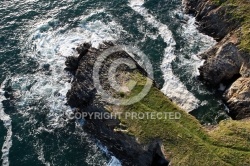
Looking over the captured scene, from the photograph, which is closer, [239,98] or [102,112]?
[102,112]

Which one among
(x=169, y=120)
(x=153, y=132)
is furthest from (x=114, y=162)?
(x=169, y=120)

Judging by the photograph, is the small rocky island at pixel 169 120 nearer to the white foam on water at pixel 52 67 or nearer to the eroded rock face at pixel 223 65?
the eroded rock face at pixel 223 65

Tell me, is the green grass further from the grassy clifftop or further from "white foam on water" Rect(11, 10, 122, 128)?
the grassy clifftop

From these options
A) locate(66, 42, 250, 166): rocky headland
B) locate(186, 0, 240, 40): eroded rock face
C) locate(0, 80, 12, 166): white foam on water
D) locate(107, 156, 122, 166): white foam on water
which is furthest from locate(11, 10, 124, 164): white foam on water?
locate(186, 0, 240, 40): eroded rock face

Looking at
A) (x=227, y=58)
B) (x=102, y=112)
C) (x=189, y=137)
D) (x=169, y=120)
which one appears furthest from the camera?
(x=227, y=58)

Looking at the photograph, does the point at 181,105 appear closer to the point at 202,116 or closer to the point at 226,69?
the point at 202,116

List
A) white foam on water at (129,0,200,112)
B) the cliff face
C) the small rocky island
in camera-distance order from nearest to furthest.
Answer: the small rocky island
the cliff face
white foam on water at (129,0,200,112)

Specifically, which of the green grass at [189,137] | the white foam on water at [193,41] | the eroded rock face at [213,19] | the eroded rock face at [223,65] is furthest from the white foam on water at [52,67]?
the eroded rock face at [223,65]

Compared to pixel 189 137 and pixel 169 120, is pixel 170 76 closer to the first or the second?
pixel 169 120
